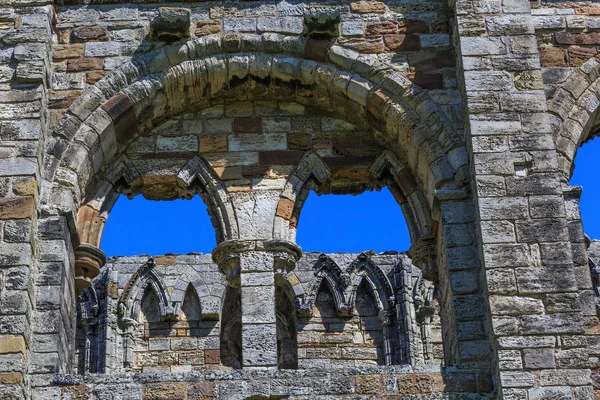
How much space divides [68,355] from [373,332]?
281 inches

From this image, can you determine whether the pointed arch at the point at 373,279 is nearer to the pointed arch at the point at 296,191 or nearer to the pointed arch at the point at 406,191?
the pointed arch at the point at 406,191

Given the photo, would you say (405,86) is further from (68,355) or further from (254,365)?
(68,355)

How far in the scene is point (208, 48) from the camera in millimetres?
14242

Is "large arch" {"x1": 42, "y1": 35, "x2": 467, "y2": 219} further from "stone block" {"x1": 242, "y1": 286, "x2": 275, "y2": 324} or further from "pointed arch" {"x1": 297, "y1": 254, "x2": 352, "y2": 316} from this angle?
"pointed arch" {"x1": 297, "y1": 254, "x2": 352, "y2": 316}

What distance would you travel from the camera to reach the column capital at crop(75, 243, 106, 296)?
13.6 m

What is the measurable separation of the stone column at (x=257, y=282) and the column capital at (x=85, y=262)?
108 cm

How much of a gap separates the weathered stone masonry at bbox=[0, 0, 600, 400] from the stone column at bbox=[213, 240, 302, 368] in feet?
0.06

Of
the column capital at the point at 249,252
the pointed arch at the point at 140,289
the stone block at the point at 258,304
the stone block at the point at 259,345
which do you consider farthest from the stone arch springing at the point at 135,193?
the pointed arch at the point at 140,289

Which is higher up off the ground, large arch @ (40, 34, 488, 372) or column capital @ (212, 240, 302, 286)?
large arch @ (40, 34, 488, 372)

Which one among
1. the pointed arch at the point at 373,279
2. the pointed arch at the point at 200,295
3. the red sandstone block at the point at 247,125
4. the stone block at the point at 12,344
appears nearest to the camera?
the stone block at the point at 12,344

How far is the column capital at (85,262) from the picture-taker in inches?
536

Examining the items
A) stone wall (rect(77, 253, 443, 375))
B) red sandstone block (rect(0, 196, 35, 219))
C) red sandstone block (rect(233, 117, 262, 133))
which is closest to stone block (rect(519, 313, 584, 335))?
red sandstone block (rect(233, 117, 262, 133))

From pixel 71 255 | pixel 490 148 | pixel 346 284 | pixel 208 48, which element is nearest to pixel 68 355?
pixel 71 255

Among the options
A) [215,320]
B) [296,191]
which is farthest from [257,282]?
[215,320]
